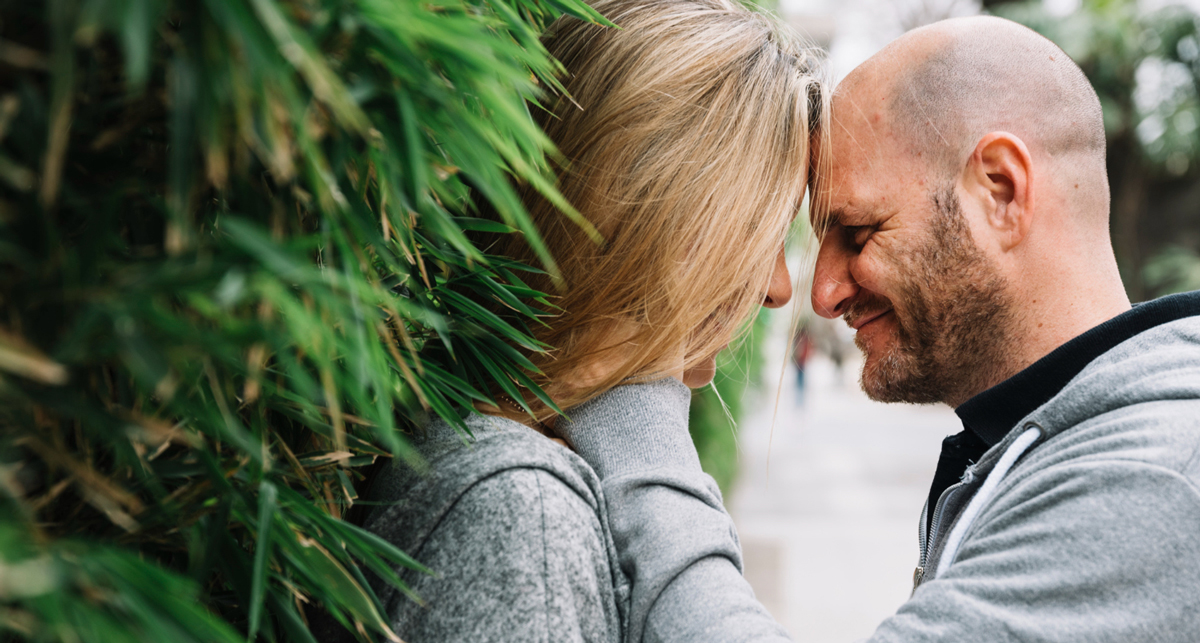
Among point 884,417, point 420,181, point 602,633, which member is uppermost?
point 420,181

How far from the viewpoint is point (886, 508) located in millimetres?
8289

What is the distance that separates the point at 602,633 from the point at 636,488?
0.25 meters

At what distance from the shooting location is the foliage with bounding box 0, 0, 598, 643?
0.52 metres

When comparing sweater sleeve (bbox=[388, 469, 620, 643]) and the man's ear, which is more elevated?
the man's ear

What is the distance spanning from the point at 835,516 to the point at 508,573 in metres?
7.63

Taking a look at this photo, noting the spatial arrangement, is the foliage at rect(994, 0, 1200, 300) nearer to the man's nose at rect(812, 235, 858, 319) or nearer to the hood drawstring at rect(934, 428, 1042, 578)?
the man's nose at rect(812, 235, 858, 319)

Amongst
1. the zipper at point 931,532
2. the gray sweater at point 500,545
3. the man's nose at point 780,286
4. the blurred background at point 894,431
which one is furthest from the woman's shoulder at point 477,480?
the blurred background at point 894,431

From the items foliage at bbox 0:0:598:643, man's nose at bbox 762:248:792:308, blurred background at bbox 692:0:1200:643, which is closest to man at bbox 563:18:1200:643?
man's nose at bbox 762:248:792:308

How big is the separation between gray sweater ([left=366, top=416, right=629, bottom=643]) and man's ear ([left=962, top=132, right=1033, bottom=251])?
113cm

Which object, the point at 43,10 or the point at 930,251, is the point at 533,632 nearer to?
the point at 43,10

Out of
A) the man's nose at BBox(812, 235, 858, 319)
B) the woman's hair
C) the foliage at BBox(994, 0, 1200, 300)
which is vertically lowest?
the foliage at BBox(994, 0, 1200, 300)

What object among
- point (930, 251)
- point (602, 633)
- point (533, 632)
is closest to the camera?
point (533, 632)

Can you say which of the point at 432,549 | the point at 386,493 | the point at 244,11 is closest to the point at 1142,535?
the point at 432,549

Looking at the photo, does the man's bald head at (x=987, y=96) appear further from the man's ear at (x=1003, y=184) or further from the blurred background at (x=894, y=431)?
the blurred background at (x=894, y=431)
